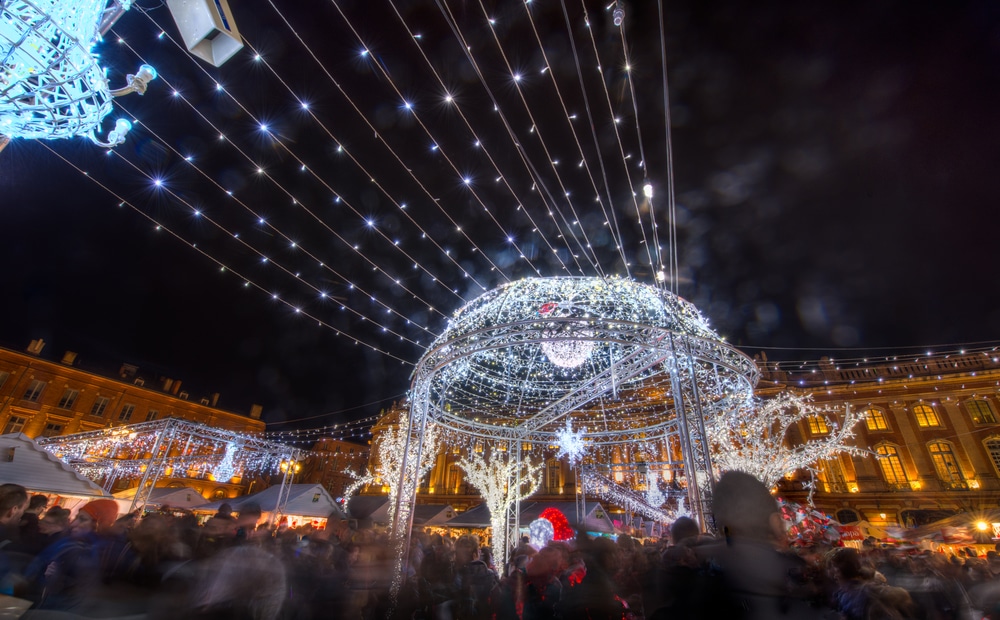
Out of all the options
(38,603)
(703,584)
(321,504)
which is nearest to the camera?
(703,584)

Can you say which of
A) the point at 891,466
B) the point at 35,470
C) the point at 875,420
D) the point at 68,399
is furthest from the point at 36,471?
the point at 875,420

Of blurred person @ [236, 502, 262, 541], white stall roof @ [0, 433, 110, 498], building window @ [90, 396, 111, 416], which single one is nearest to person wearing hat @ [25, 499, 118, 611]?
blurred person @ [236, 502, 262, 541]

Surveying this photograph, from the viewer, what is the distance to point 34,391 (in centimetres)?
3212

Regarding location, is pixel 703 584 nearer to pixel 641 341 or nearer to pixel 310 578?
pixel 310 578

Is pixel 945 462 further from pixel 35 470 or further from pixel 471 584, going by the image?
pixel 35 470

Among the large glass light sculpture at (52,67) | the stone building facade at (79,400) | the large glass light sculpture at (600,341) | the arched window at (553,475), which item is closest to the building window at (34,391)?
the stone building facade at (79,400)

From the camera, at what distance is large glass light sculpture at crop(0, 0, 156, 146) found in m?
3.64

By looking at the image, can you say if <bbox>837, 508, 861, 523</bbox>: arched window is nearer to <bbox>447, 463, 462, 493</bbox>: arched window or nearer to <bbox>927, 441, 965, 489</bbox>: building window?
<bbox>927, 441, 965, 489</bbox>: building window

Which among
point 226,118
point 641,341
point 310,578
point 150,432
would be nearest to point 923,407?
point 641,341

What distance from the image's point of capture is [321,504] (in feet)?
56.9

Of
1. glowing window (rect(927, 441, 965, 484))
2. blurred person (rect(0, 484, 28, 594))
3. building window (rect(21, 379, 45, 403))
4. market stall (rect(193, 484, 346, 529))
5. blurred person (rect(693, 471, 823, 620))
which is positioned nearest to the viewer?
blurred person (rect(693, 471, 823, 620))

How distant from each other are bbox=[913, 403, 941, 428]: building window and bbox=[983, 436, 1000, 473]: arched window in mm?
2115

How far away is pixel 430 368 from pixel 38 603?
16.6ft

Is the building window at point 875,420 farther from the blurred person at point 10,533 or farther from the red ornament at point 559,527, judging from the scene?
the blurred person at point 10,533
